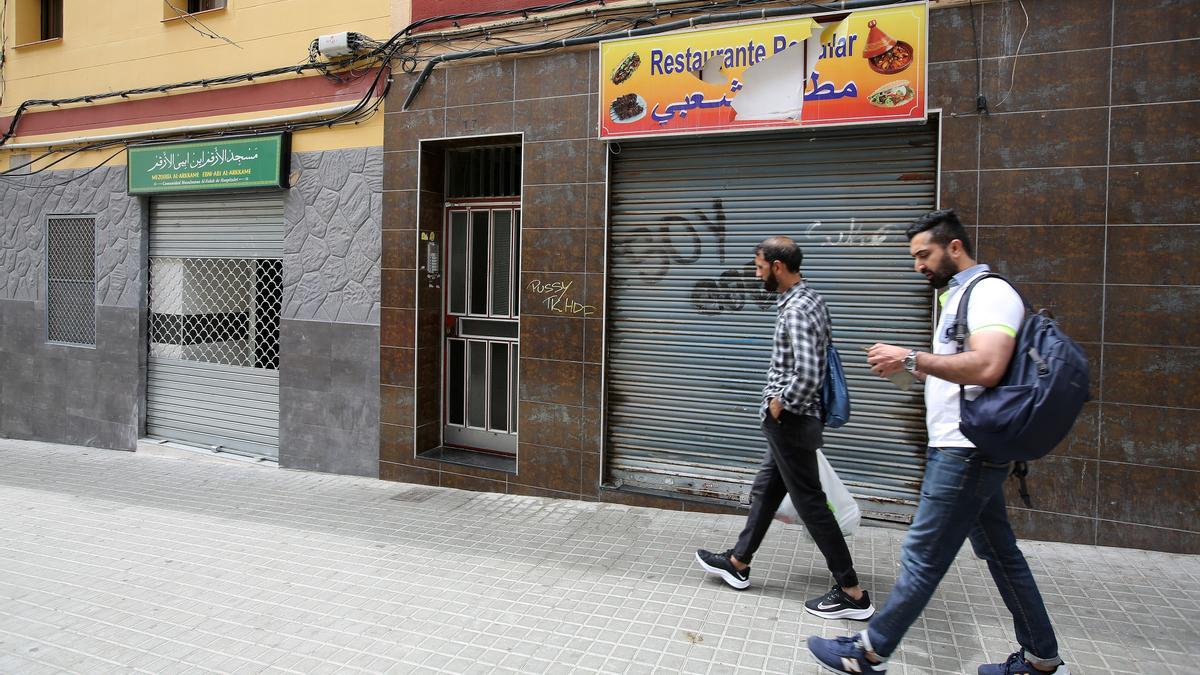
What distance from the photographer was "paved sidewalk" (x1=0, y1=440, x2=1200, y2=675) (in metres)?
3.60

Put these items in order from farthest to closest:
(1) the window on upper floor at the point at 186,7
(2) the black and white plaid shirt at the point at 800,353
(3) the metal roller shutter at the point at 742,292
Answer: (1) the window on upper floor at the point at 186,7 < (3) the metal roller shutter at the point at 742,292 < (2) the black and white plaid shirt at the point at 800,353

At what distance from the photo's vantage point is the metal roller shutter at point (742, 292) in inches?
215

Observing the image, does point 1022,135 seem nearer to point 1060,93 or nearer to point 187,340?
point 1060,93

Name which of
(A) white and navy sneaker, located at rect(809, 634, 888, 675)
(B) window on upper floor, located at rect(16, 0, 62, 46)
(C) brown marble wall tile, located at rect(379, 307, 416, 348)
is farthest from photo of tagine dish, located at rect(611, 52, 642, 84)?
(B) window on upper floor, located at rect(16, 0, 62, 46)

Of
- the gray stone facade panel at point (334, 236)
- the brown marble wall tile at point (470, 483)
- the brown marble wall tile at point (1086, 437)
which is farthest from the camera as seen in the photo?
the gray stone facade panel at point (334, 236)

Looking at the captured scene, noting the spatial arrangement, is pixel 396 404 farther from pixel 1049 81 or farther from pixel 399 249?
pixel 1049 81

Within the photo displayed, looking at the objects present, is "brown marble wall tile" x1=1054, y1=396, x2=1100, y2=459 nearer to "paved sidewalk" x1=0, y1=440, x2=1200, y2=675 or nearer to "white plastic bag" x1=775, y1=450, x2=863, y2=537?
"paved sidewalk" x1=0, y1=440, x2=1200, y2=675

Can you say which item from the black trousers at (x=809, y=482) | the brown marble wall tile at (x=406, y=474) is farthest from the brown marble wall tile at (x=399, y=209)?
the black trousers at (x=809, y=482)

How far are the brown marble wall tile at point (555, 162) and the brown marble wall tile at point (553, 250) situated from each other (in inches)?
16.5

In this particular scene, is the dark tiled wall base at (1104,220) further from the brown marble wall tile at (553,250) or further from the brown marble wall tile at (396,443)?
the brown marble wall tile at (396,443)

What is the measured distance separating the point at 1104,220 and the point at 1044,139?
0.64 meters

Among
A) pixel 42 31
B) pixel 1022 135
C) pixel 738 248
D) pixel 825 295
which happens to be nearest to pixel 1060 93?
pixel 1022 135

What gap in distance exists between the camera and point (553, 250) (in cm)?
643

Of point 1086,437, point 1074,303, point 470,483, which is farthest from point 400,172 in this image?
point 1086,437
